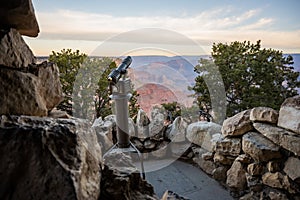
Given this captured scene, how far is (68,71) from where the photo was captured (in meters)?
2.20

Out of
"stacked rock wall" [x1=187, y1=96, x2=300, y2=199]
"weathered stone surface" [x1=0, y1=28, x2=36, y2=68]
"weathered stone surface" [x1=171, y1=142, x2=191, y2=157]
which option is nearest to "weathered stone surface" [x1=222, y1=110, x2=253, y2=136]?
"stacked rock wall" [x1=187, y1=96, x2=300, y2=199]

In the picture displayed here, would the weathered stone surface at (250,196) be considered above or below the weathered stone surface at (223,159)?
below

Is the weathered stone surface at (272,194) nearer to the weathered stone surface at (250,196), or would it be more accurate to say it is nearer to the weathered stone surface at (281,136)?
the weathered stone surface at (250,196)

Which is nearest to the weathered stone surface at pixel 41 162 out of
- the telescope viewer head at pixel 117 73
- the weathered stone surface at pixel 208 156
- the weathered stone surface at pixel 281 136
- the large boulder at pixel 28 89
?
the large boulder at pixel 28 89

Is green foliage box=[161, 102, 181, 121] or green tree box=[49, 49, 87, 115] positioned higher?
green tree box=[49, 49, 87, 115]

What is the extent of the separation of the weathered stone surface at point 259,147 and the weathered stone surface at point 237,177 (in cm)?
16

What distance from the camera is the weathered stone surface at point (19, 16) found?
0.62m

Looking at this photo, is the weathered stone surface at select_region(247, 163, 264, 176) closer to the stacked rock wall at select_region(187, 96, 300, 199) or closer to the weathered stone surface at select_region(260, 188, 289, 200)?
the stacked rock wall at select_region(187, 96, 300, 199)

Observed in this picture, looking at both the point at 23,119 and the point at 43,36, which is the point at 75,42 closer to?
the point at 43,36

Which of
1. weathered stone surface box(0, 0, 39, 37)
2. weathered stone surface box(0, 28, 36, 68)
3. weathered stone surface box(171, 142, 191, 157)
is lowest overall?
weathered stone surface box(171, 142, 191, 157)

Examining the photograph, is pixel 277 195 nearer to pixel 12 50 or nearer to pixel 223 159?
pixel 223 159

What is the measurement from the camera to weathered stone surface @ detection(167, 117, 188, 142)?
8.32 feet

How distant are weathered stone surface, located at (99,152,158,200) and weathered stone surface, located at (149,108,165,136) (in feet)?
5.93

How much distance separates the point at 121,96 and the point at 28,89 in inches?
43.4
